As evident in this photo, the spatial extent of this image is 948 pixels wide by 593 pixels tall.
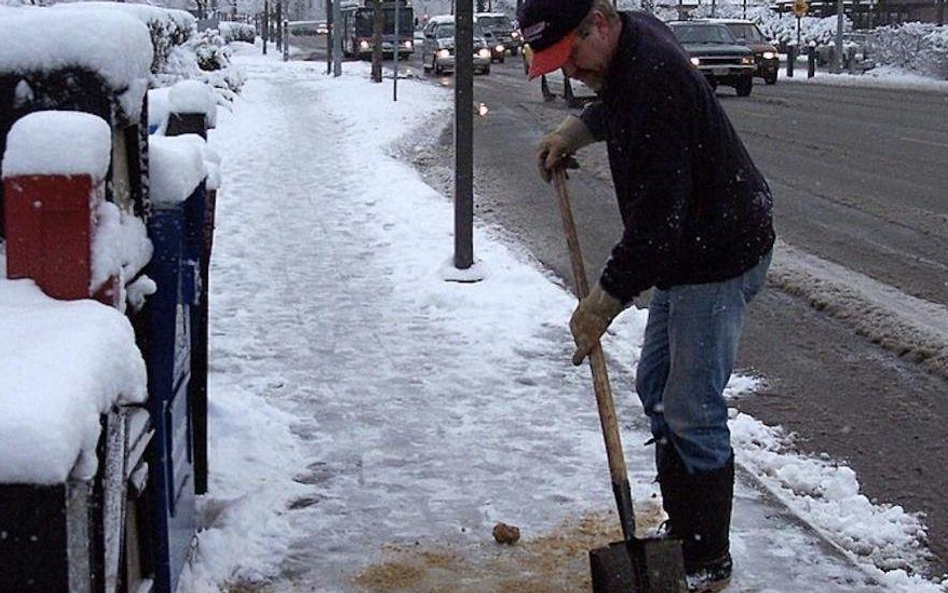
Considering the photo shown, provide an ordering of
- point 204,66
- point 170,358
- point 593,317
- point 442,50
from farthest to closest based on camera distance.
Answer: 1. point 442,50
2. point 204,66
3. point 593,317
4. point 170,358

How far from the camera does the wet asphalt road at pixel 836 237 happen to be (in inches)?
202

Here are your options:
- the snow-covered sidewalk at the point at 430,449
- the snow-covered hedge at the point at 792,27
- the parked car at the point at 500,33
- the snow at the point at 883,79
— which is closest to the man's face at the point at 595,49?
the snow-covered sidewalk at the point at 430,449

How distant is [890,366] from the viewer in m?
6.22

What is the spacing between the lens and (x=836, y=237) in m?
9.64

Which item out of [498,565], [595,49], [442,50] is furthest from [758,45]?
[595,49]

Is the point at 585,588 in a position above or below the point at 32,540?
below

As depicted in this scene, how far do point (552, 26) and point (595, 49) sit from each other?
131 millimetres

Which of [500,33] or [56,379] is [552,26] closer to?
[56,379]

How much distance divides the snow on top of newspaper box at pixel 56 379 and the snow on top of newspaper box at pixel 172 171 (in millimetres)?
616

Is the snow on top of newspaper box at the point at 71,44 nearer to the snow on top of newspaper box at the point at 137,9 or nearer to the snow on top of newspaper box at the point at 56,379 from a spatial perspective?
the snow on top of newspaper box at the point at 137,9

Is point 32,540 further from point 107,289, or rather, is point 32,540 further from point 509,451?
point 509,451

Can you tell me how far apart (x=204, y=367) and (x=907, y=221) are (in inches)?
300

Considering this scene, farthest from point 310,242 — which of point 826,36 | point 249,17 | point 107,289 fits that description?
point 249,17

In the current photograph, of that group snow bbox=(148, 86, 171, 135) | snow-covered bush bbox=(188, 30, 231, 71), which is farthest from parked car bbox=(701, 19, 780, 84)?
snow bbox=(148, 86, 171, 135)
